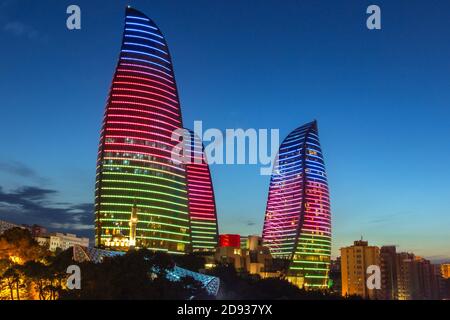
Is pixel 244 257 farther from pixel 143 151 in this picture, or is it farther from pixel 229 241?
pixel 143 151

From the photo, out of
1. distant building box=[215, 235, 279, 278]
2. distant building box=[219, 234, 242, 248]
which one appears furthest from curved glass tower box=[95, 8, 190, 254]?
distant building box=[215, 235, 279, 278]

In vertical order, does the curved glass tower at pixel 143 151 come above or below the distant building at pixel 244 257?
above

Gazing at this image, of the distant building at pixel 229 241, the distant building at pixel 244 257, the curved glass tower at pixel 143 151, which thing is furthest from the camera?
the distant building at pixel 229 241

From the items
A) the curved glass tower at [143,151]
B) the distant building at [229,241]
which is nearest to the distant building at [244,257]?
the distant building at [229,241]

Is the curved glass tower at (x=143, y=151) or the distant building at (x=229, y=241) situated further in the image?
the distant building at (x=229, y=241)

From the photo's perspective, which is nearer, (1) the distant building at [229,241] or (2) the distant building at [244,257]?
(2) the distant building at [244,257]

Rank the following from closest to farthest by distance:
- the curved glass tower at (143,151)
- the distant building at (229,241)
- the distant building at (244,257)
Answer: the distant building at (244,257) < the curved glass tower at (143,151) < the distant building at (229,241)

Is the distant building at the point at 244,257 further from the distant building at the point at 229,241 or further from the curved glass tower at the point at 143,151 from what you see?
the curved glass tower at the point at 143,151

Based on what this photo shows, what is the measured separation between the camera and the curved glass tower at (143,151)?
162 metres

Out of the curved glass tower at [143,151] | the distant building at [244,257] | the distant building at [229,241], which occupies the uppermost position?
the curved glass tower at [143,151]
